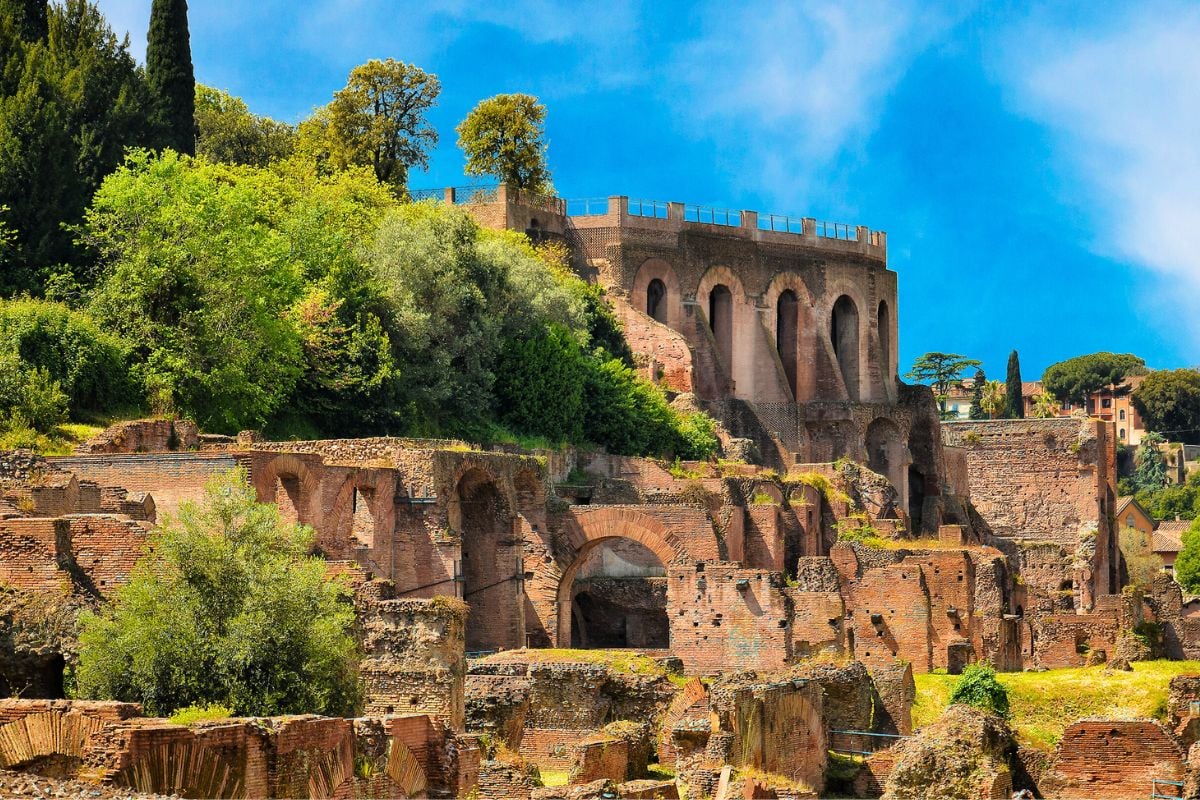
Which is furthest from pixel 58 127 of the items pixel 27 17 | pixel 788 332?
pixel 788 332

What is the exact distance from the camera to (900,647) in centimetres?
4147

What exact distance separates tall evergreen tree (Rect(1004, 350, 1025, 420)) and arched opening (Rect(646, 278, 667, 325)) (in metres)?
37.2

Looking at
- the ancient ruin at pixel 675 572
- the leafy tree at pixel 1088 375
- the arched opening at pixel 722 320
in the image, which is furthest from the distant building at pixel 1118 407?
the arched opening at pixel 722 320

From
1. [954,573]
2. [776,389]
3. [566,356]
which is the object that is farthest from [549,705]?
[776,389]

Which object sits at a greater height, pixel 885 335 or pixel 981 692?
pixel 885 335

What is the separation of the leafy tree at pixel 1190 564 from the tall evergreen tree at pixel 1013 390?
1374 centimetres

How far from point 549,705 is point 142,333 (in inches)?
502

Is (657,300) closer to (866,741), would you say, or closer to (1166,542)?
(866,741)

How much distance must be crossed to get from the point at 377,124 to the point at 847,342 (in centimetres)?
1665

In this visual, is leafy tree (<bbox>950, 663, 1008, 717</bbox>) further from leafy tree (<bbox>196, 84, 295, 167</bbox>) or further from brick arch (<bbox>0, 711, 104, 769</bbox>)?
leafy tree (<bbox>196, 84, 295, 167</bbox>)

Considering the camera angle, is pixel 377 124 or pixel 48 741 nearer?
pixel 48 741

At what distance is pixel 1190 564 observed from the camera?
277ft

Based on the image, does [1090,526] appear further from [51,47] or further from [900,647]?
[51,47]

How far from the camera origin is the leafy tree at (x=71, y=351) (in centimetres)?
3688
